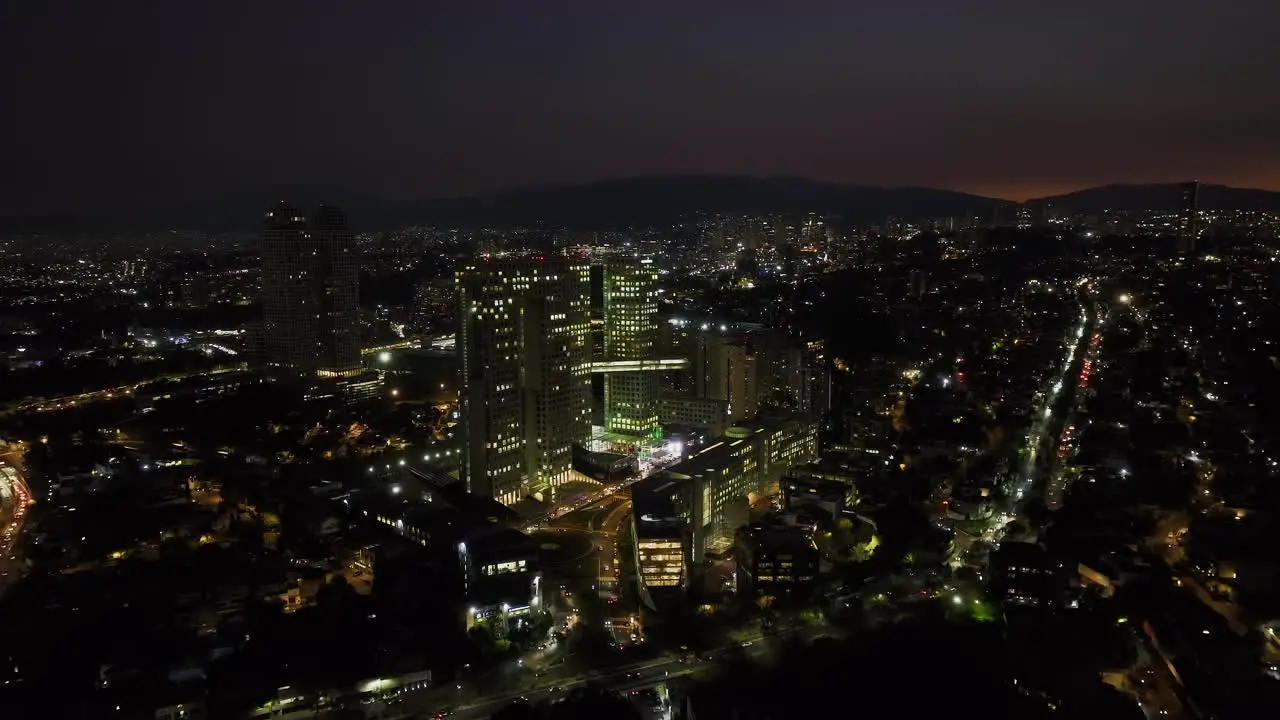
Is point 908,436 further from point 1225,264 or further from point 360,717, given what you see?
point 1225,264

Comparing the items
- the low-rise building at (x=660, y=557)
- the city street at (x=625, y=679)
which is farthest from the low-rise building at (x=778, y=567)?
the city street at (x=625, y=679)

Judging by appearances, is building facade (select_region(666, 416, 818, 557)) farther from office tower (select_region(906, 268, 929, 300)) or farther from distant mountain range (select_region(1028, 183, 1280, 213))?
distant mountain range (select_region(1028, 183, 1280, 213))

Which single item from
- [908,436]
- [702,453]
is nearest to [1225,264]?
[908,436]

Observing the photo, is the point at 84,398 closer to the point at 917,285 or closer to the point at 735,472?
the point at 735,472

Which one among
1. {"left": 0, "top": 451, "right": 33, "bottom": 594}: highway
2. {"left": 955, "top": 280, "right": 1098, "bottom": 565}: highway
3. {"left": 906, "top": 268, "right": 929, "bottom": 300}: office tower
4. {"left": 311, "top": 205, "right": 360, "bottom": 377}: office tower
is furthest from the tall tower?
{"left": 906, "top": 268, "right": 929, "bottom": 300}: office tower

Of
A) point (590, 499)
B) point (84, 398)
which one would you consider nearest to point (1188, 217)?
point (590, 499)

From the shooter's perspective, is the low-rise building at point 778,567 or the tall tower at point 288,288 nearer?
the low-rise building at point 778,567

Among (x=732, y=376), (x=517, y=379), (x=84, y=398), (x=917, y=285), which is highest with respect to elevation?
(x=517, y=379)

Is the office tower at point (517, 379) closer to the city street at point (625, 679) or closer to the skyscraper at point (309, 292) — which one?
the city street at point (625, 679)
